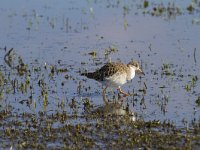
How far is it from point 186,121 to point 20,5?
43.9 ft

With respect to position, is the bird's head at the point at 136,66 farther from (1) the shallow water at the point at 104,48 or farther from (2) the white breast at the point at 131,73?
(1) the shallow water at the point at 104,48

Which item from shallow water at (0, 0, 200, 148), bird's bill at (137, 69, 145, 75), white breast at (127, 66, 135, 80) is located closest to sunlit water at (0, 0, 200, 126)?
shallow water at (0, 0, 200, 148)

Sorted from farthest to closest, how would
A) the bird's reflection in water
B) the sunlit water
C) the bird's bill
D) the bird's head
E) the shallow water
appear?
the bird's bill
the bird's head
the sunlit water
the shallow water
the bird's reflection in water

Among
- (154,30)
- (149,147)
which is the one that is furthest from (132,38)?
(149,147)

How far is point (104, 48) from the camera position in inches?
711

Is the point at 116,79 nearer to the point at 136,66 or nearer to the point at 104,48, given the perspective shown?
the point at 136,66

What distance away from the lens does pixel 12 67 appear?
15961mm

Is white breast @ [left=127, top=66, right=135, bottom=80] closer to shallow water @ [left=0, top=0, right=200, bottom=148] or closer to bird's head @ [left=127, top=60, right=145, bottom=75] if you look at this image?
bird's head @ [left=127, top=60, right=145, bottom=75]

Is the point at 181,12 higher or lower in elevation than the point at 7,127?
higher

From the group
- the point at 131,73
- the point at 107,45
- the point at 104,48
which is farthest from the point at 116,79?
the point at 107,45

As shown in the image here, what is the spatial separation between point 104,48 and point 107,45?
1.31 feet

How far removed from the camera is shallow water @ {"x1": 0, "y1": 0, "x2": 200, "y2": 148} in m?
13.1

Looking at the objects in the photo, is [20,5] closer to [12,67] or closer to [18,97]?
[12,67]

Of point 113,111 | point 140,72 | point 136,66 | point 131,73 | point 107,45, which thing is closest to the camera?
point 113,111
